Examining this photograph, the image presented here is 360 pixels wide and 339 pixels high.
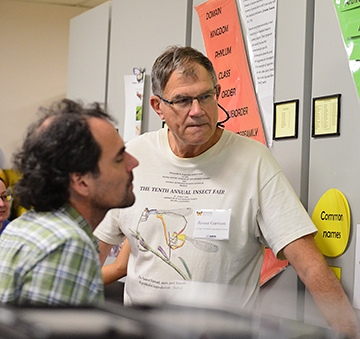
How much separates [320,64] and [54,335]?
1612 millimetres

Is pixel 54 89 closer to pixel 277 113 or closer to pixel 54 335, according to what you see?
pixel 277 113

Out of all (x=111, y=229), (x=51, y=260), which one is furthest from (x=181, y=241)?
(x=51, y=260)

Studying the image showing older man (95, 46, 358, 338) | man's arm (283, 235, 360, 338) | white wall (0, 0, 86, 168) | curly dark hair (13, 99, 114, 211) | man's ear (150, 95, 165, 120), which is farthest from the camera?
white wall (0, 0, 86, 168)

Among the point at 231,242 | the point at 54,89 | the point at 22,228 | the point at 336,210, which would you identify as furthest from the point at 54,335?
the point at 54,89

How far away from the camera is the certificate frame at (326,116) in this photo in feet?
5.65

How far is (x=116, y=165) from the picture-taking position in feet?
2.50

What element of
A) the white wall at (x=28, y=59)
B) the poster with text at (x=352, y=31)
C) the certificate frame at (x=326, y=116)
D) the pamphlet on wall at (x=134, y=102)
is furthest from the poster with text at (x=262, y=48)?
the white wall at (x=28, y=59)

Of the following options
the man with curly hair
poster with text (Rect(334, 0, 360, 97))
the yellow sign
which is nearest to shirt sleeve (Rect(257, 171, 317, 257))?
the yellow sign

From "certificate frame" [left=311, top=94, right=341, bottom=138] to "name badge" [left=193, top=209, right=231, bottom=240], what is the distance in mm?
399

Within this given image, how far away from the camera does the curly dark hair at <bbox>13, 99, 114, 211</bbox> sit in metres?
0.71

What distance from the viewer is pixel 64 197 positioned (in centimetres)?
78

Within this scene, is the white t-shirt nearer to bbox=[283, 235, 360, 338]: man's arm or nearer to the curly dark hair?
bbox=[283, 235, 360, 338]: man's arm

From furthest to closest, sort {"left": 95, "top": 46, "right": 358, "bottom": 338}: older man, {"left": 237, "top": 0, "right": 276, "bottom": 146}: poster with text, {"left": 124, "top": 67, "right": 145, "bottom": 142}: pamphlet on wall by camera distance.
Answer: {"left": 124, "top": 67, "right": 145, "bottom": 142}: pamphlet on wall, {"left": 237, "top": 0, "right": 276, "bottom": 146}: poster with text, {"left": 95, "top": 46, "right": 358, "bottom": 338}: older man

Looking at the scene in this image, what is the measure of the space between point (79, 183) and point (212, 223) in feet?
3.09
